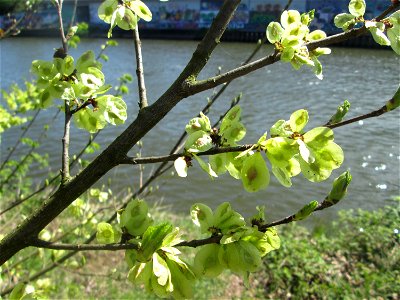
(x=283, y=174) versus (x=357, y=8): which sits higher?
(x=357, y=8)

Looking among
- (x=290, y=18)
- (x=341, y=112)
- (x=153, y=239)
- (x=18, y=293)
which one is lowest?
(x=18, y=293)

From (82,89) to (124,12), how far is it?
201mm

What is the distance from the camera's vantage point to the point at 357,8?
905 mm

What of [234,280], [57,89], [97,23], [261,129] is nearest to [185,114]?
[261,129]

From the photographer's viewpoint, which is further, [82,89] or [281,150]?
[82,89]

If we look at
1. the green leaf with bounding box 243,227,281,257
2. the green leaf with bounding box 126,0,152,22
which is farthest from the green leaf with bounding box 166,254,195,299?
the green leaf with bounding box 126,0,152,22

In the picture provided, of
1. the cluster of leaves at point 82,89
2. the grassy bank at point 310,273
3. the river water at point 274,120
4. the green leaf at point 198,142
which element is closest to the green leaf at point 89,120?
the cluster of leaves at point 82,89

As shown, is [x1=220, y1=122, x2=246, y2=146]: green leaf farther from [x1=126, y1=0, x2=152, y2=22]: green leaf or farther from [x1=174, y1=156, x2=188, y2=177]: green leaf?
[x1=126, y1=0, x2=152, y2=22]: green leaf

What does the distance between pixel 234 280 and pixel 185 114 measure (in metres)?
6.50

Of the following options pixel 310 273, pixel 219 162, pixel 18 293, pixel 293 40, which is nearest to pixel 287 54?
pixel 293 40

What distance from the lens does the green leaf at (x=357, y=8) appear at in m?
0.90

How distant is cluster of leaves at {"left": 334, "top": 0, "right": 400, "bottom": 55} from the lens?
837 millimetres

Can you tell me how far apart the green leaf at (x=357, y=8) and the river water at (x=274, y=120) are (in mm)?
1195

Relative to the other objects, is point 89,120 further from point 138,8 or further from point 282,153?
point 282,153
